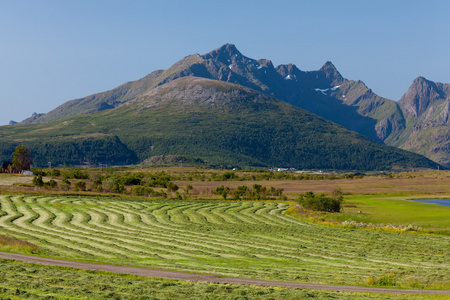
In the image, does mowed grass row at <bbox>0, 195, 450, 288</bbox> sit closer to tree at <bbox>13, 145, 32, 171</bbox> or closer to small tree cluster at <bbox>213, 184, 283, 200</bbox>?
small tree cluster at <bbox>213, 184, 283, 200</bbox>

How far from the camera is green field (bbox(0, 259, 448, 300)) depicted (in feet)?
65.6

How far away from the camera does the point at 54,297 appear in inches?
761

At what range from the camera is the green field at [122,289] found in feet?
65.6

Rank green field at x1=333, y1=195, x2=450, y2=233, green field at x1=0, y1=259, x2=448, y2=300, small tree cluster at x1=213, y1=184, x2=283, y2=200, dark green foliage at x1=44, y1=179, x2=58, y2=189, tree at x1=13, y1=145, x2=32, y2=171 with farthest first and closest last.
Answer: tree at x1=13, y1=145, x2=32, y2=171 → dark green foliage at x1=44, y1=179, x2=58, y2=189 → small tree cluster at x1=213, y1=184, x2=283, y2=200 → green field at x1=333, y1=195, x2=450, y2=233 → green field at x1=0, y1=259, x2=448, y2=300

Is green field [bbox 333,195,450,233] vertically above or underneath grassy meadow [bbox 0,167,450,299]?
underneath

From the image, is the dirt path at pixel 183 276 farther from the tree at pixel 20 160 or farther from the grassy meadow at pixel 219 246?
the tree at pixel 20 160

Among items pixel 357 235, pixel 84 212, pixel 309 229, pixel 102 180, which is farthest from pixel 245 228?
pixel 102 180

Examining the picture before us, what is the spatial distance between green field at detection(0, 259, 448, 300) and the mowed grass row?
4823 millimetres

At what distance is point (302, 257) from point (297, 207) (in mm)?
37700

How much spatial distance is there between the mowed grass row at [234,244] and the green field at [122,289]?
482cm

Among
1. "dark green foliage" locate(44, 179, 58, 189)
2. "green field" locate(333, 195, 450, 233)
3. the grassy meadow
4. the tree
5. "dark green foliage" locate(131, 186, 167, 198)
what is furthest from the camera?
the tree

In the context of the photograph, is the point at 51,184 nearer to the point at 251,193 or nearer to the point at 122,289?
the point at 251,193

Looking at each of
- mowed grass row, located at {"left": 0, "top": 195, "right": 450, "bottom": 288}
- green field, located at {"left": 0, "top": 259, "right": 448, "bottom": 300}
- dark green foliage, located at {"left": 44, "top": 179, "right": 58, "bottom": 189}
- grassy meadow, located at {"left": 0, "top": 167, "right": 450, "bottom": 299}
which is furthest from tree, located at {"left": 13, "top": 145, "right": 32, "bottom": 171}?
green field, located at {"left": 0, "top": 259, "right": 448, "bottom": 300}

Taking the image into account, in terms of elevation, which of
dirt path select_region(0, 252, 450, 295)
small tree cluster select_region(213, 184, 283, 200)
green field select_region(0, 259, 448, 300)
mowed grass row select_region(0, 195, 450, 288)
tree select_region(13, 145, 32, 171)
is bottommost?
small tree cluster select_region(213, 184, 283, 200)
